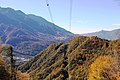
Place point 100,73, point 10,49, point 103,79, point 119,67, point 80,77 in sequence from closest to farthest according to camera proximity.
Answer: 1. point 119,67
2. point 10,49
3. point 103,79
4. point 100,73
5. point 80,77

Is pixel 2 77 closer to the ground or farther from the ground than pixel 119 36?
closer to the ground

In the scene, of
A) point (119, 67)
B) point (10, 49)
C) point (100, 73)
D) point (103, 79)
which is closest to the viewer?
point (119, 67)

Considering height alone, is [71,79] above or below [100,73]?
below

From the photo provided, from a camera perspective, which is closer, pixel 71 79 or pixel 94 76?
pixel 94 76

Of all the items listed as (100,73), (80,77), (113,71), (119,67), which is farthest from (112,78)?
(80,77)

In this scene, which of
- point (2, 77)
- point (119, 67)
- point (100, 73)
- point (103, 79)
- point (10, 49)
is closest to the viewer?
point (2, 77)

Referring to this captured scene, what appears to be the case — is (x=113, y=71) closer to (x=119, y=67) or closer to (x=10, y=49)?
(x=119, y=67)

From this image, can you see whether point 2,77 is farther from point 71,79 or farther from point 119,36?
point 71,79

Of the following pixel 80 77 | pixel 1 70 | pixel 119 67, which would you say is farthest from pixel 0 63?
pixel 80 77

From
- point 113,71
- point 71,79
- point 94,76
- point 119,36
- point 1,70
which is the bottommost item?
point 71,79
